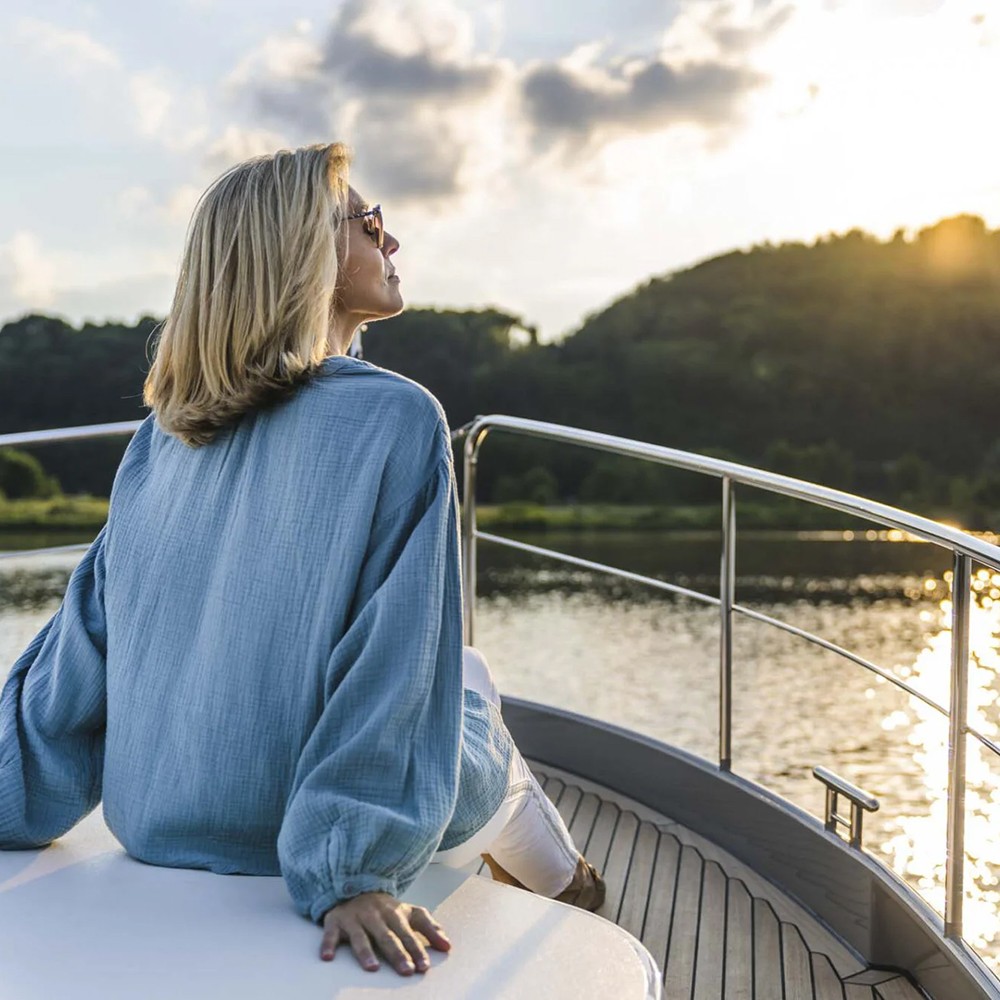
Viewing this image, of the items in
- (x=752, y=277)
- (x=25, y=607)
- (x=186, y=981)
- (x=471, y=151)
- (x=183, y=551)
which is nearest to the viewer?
(x=186, y=981)

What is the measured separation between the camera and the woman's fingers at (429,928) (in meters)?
0.91

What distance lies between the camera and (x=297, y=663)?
1024 millimetres

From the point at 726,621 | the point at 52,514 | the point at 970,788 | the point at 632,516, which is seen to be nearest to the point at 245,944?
the point at 726,621

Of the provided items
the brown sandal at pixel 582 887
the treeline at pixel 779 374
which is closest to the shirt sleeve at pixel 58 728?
the brown sandal at pixel 582 887

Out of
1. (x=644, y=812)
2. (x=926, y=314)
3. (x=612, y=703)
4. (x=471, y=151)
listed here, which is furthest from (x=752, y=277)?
(x=644, y=812)

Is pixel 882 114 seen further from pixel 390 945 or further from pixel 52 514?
pixel 390 945

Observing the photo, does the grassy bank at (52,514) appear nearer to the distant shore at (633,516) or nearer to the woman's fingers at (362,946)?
the distant shore at (633,516)

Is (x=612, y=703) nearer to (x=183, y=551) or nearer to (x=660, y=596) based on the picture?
(x=660, y=596)

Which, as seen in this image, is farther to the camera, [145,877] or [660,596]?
[660,596]

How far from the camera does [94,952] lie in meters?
0.88

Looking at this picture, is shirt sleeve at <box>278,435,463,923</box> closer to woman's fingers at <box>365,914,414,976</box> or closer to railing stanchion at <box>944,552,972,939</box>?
woman's fingers at <box>365,914,414,976</box>

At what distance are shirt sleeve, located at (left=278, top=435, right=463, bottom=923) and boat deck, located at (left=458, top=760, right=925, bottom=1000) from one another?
0.34m

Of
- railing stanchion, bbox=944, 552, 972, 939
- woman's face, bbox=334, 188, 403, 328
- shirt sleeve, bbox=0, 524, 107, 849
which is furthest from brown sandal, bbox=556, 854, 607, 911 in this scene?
woman's face, bbox=334, 188, 403, 328

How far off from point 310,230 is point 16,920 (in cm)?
64
